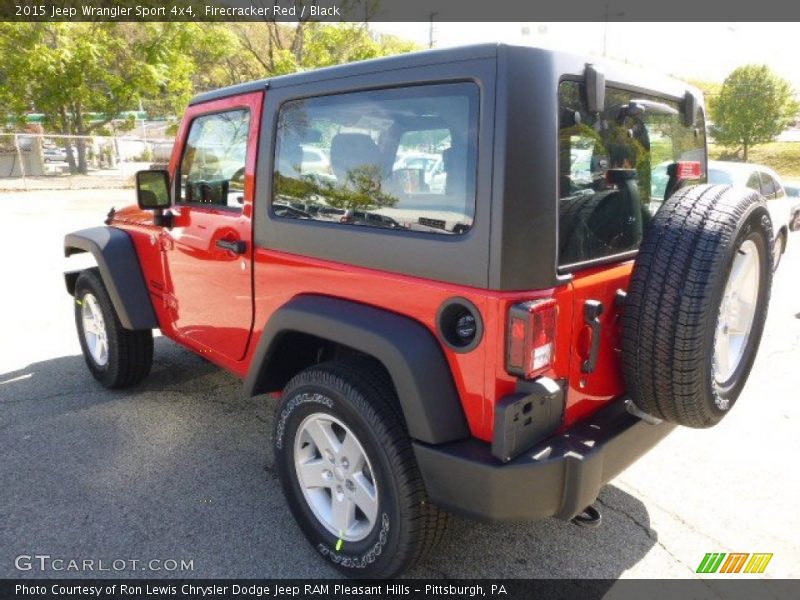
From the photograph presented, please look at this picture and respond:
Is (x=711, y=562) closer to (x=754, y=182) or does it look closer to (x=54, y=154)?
(x=754, y=182)

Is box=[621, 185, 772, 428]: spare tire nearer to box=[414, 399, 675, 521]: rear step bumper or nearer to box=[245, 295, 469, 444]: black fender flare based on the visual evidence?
box=[414, 399, 675, 521]: rear step bumper

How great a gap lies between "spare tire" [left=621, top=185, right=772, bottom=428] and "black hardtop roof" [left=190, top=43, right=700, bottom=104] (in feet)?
1.72

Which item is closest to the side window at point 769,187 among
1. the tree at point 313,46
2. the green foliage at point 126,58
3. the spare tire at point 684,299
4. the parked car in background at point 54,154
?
the spare tire at point 684,299

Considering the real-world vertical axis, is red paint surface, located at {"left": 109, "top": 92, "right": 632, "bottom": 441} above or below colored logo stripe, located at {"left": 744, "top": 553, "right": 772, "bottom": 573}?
above

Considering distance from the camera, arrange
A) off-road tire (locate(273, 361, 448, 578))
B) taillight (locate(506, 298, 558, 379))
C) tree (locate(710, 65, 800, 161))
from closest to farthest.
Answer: taillight (locate(506, 298, 558, 379)) < off-road tire (locate(273, 361, 448, 578)) < tree (locate(710, 65, 800, 161))

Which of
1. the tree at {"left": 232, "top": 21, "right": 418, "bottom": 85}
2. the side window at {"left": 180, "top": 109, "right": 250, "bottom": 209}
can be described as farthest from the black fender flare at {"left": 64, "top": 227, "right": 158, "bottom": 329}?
the tree at {"left": 232, "top": 21, "right": 418, "bottom": 85}

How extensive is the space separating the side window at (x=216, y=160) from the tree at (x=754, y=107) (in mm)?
38081

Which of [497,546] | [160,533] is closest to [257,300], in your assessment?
[160,533]

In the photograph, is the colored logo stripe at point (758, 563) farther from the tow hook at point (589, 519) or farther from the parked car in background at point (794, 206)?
the parked car in background at point (794, 206)

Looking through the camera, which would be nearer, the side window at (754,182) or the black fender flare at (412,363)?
the black fender flare at (412,363)

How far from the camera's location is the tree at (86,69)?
63.7 ft

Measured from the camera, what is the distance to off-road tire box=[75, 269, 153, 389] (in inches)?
150

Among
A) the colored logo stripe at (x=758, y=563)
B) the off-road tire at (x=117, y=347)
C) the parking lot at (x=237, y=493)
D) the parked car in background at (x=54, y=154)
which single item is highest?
the parked car in background at (x=54, y=154)

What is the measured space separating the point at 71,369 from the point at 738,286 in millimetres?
4415
